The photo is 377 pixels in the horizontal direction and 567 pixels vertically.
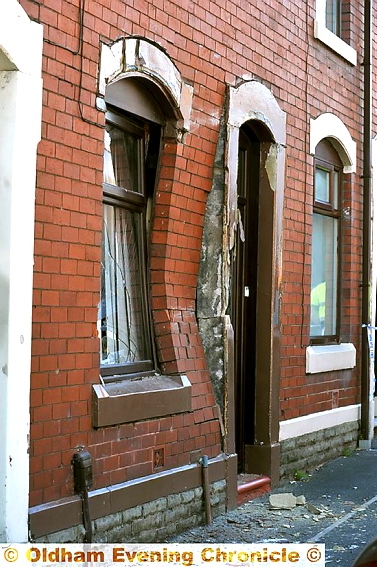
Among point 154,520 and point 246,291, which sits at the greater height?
point 246,291

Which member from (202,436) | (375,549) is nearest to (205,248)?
(202,436)

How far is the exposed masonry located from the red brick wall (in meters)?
0.24

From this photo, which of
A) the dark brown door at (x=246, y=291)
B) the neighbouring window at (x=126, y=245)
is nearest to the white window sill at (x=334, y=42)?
the dark brown door at (x=246, y=291)

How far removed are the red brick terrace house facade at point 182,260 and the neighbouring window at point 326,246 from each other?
0.11ft

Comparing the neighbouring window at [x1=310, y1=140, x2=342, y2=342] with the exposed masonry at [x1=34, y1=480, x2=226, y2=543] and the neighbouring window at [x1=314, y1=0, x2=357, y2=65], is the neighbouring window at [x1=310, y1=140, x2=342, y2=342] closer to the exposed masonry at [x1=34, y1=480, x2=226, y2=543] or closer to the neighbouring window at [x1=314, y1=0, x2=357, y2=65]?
the neighbouring window at [x1=314, y1=0, x2=357, y2=65]

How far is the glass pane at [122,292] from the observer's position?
7.23 m

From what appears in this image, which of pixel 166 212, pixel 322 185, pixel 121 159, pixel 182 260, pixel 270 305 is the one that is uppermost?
pixel 322 185

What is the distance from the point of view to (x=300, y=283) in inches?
395

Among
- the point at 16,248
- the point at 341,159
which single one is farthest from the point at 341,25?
the point at 16,248

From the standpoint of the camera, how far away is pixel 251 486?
877 centimetres

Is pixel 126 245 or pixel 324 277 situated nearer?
pixel 126 245

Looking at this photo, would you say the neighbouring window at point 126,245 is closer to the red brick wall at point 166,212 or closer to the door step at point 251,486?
the red brick wall at point 166,212

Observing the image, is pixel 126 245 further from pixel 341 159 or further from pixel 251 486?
pixel 341 159

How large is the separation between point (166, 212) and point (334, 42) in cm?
417
